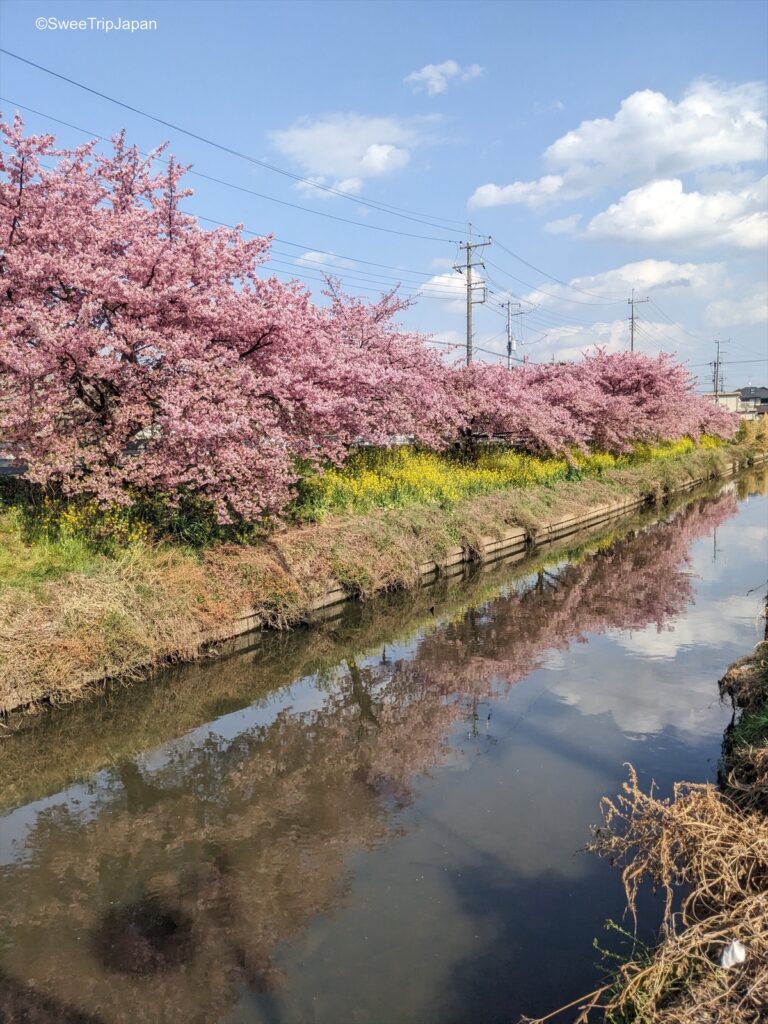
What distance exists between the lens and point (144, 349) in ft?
37.0

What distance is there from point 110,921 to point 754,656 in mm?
7309

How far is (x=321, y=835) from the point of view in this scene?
6301mm

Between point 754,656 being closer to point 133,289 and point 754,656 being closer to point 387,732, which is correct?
point 387,732

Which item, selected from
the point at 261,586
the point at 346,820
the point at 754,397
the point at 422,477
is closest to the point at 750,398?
the point at 754,397

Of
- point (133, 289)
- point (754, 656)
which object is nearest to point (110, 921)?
point (754, 656)

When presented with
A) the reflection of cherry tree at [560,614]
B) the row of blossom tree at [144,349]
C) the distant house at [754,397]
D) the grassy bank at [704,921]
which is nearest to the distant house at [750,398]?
the distant house at [754,397]

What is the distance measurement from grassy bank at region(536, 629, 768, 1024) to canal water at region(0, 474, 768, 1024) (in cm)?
74

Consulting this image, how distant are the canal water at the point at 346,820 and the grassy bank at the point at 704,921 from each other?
0.74 metres

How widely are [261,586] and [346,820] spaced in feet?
19.6

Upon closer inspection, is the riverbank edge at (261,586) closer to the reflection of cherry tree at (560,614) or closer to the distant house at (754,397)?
the reflection of cherry tree at (560,614)

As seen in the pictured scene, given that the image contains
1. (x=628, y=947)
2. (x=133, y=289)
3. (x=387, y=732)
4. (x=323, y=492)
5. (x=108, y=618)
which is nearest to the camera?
(x=628, y=947)

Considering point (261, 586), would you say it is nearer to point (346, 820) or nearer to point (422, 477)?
point (346, 820)

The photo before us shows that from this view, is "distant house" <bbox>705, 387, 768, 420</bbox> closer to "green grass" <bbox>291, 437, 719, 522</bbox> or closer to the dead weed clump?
"green grass" <bbox>291, 437, 719, 522</bbox>

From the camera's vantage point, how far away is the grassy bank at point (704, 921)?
11.4 feet
